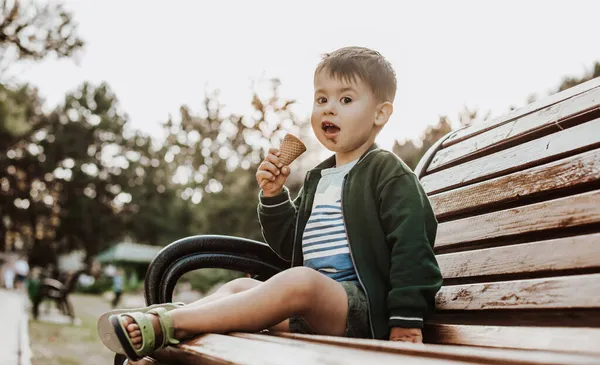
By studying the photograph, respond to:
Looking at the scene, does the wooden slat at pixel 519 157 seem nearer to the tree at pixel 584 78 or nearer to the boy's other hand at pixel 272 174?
the boy's other hand at pixel 272 174

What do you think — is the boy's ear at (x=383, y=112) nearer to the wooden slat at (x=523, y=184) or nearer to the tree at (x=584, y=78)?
the wooden slat at (x=523, y=184)

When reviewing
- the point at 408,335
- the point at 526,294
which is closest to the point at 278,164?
the point at 408,335

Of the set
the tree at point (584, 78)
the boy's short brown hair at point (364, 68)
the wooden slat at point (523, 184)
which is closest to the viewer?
the wooden slat at point (523, 184)

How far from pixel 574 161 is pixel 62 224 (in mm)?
39960

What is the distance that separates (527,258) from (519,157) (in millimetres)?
339

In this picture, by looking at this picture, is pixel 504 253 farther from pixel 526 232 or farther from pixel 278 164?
pixel 278 164

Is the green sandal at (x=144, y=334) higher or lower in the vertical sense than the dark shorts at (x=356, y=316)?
higher

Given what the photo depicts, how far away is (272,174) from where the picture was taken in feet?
5.72

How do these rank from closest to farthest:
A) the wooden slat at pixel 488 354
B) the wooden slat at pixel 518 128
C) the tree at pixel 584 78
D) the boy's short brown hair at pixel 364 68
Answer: the wooden slat at pixel 488 354, the wooden slat at pixel 518 128, the boy's short brown hair at pixel 364 68, the tree at pixel 584 78

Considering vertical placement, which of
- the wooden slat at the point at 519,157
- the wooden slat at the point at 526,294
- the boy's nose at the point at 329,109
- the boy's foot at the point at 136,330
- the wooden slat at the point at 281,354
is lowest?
the wooden slat at the point at 526,294

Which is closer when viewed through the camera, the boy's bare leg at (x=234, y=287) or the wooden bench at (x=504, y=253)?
the wooden bench at (x=504, y=253)

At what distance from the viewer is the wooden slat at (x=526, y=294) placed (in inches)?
47.6

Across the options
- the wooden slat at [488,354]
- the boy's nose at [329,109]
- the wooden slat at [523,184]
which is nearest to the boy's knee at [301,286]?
the wooden slat at [488,354]

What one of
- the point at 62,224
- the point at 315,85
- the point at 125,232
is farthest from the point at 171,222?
the point at 315,85
